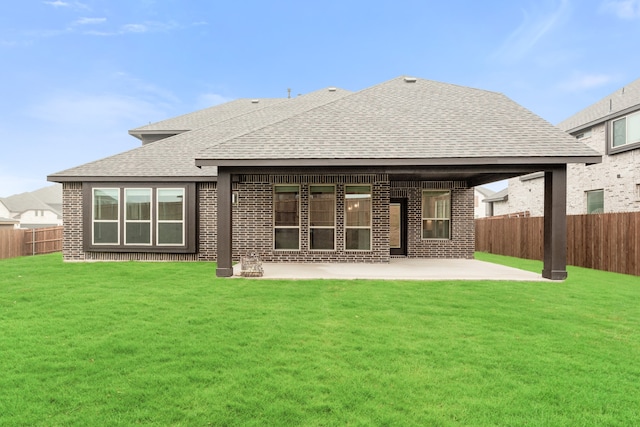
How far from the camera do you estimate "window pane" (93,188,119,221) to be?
11875 mm

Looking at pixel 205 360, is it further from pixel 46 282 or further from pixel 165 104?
pixel 165 104

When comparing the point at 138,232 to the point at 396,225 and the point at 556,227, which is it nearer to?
the point at 396,225

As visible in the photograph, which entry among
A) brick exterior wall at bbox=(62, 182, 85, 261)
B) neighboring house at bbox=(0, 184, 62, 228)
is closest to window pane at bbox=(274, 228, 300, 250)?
brick exterior wall at bbox=(62, 182, 85, 261)

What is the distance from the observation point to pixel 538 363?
373cm

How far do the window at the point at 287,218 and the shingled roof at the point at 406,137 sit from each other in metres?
2.52

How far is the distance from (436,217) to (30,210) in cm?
7185

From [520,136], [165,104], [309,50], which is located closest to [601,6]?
[520,136]

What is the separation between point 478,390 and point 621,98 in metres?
18.7

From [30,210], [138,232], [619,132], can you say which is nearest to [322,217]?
[138,232]

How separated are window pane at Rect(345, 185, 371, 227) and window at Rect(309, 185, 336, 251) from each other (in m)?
0.50

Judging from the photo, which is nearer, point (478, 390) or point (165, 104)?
point (478, 390)

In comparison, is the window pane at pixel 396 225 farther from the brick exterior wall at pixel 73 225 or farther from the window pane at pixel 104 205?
the brick exterior wall at pixel 73 225

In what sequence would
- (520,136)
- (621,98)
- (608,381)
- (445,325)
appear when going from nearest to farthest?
(608,381), (445,325), (520,136), (621,98)

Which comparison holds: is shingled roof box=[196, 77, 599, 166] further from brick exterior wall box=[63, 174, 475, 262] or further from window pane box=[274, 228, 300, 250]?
window pane box=[274, 228, 300, 250]
